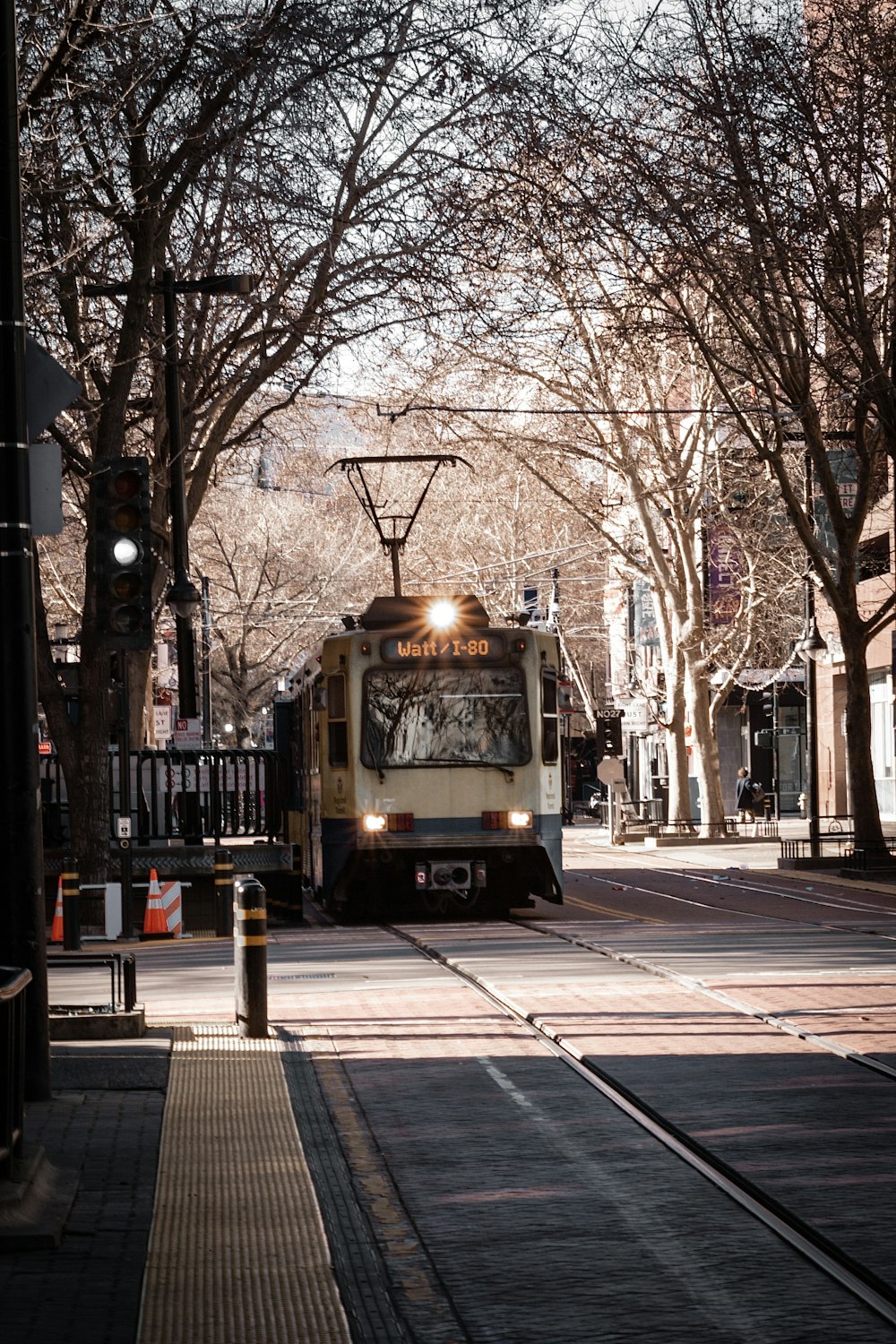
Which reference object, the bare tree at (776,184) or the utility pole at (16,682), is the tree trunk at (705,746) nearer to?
the bare tree at (776,184)

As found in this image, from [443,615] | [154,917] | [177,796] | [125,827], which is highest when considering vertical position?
[443,615]

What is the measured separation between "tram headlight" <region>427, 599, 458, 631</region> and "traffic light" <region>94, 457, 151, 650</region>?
9.89 m

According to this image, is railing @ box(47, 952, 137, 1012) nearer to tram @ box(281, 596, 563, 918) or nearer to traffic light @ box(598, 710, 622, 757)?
tram @ box(281, 596, 563, 918)

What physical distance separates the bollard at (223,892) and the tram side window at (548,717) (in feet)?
Result: 12.7

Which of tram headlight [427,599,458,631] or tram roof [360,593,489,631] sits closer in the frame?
tram headlight [427,599,458,631]

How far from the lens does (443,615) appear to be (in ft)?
80.1

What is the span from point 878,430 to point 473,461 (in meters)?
27.8

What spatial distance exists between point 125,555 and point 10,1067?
717 cm

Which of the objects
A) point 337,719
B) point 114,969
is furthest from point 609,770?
point 114,969

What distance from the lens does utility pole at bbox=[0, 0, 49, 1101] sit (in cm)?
1032

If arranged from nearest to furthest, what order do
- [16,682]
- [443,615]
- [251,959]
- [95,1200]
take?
[95,1200] → [16,682] → [251,959] → [443,615]

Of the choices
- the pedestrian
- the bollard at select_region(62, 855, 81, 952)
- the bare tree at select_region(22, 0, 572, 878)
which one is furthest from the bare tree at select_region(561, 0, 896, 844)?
the pedestrian

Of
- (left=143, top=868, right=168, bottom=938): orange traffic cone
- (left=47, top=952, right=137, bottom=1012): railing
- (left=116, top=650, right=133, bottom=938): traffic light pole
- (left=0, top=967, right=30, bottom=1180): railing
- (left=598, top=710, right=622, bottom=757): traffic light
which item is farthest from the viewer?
(left=598, top=710, right=622, bottom=757): traffic light

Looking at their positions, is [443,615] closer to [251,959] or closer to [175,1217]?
[251,959]
